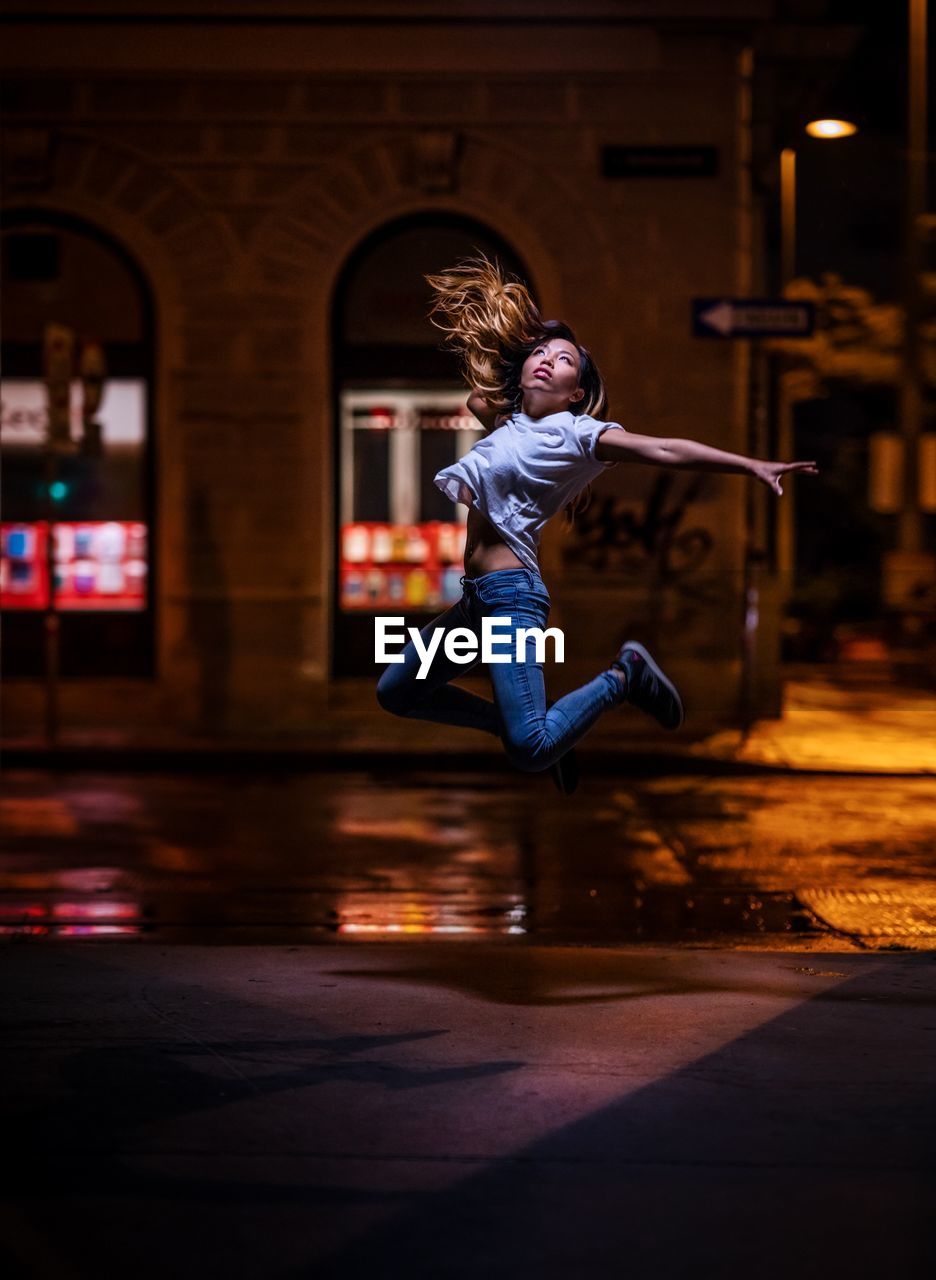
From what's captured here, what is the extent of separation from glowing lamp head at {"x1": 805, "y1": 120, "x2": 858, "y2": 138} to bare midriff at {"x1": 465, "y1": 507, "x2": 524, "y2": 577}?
532 inches

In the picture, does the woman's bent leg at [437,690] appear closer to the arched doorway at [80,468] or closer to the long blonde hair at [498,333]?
the long blonde hair at [498,333]

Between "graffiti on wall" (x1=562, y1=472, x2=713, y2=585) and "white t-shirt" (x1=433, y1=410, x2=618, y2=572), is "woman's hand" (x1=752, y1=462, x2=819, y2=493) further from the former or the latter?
"graffiti on wall" (x1=562, y1=472, x2=713, y2=585)

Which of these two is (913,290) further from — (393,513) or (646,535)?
(393,513)

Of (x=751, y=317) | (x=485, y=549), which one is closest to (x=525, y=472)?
(x=485, y=549)

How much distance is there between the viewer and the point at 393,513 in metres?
17.5

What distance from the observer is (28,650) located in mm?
17453

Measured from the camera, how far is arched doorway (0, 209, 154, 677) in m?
17.2

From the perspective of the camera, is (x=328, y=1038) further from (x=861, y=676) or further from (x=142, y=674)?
(x=861, y=676)

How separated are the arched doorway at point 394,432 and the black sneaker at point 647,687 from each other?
11414 mm

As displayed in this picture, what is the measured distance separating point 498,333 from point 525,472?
43cm

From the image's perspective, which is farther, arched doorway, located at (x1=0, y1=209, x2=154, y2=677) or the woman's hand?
arched doorway, located at (x1=0, y1=209, x2=154, y2=677)

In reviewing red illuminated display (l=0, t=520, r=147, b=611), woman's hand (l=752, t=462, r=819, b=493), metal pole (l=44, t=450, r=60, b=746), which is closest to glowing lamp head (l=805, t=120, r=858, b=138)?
red illuminated display (l=0, t=520, r=147, b=611)

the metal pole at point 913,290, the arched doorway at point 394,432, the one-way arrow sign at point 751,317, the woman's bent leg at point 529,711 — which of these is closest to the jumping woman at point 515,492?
the woman's bent leg at point 529,711

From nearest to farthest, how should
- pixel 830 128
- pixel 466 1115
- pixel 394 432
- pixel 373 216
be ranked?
pixel 466 1115 → pixel 373 216 → pixel 394 432 → pixel 830 128
